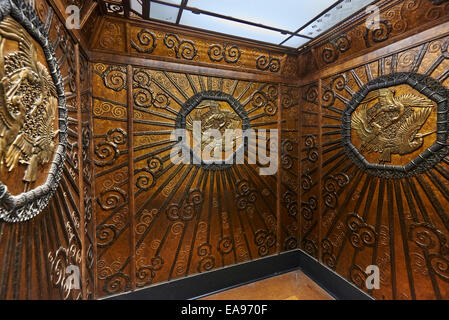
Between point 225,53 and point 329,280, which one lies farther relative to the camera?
point 329,280

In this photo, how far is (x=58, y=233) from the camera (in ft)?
3.23

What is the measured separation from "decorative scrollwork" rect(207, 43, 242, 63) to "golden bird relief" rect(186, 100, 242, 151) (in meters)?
0.41

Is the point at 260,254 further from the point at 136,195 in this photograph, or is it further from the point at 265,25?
the point at 265,25

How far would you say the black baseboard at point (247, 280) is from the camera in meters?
1.73

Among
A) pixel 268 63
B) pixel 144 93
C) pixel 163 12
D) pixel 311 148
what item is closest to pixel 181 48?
pixel 163 12

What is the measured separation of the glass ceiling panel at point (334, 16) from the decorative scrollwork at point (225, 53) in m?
0.61

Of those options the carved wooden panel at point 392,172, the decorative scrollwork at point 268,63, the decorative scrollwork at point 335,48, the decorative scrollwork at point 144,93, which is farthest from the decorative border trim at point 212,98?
the decorative scrollwork at point 335,48

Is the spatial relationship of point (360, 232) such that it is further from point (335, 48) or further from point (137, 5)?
point (137, 5)

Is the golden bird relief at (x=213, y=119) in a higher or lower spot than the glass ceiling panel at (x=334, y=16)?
lower

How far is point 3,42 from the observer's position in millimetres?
623

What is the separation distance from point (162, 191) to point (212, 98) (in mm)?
992

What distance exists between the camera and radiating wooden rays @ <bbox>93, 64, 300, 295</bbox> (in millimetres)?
1576

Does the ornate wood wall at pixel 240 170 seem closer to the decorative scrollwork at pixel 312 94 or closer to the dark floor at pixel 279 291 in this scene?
the decorative scrollwork at pixel 312 94
